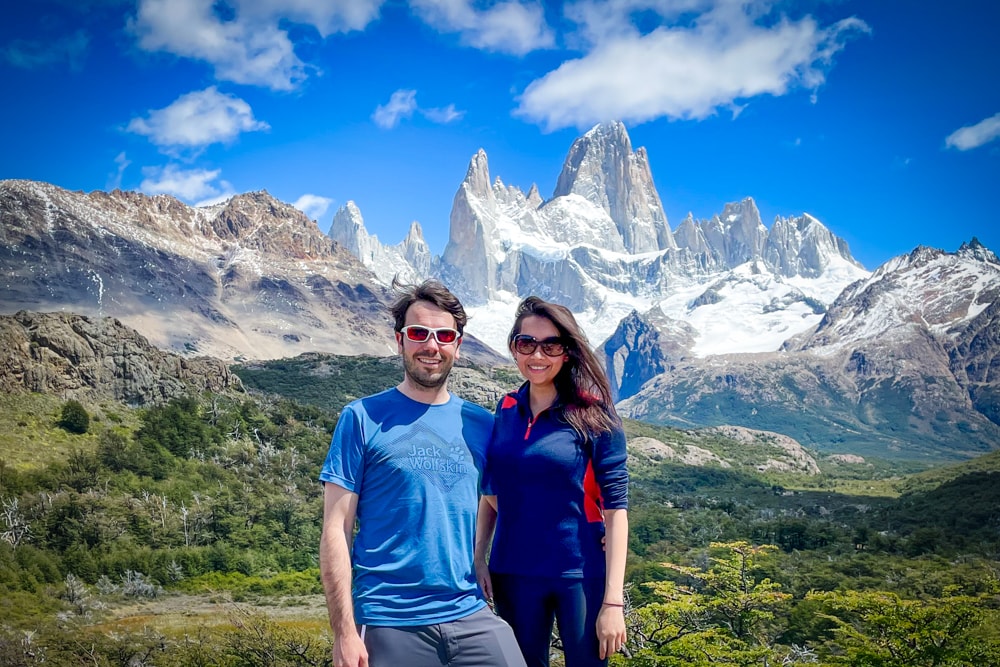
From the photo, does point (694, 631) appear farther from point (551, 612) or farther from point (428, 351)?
point (428, 351)

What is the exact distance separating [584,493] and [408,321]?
201 cm

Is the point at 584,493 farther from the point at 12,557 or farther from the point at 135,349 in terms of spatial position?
the point at 135,349

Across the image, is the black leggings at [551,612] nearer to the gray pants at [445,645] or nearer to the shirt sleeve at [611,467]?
the gray pants at [445,645]

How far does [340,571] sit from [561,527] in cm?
175

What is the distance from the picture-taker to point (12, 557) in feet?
173

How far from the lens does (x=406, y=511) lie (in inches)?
209

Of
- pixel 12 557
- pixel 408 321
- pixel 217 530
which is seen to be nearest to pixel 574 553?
pixel 408 321

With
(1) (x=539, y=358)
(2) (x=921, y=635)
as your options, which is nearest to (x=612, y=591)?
(1) (x=539, y=358)

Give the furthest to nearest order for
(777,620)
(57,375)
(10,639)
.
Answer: (57,375)
(777,620)
(10,639)

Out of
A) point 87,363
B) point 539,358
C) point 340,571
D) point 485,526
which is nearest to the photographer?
point 340,571

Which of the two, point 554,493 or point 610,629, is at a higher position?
point 554,493

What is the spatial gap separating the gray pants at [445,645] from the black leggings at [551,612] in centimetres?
40

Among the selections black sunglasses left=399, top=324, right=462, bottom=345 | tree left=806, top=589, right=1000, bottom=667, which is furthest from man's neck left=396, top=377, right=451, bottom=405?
tree left=806, top=589, right=1000, bottom=667

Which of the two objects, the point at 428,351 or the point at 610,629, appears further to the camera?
the point at 428,351
